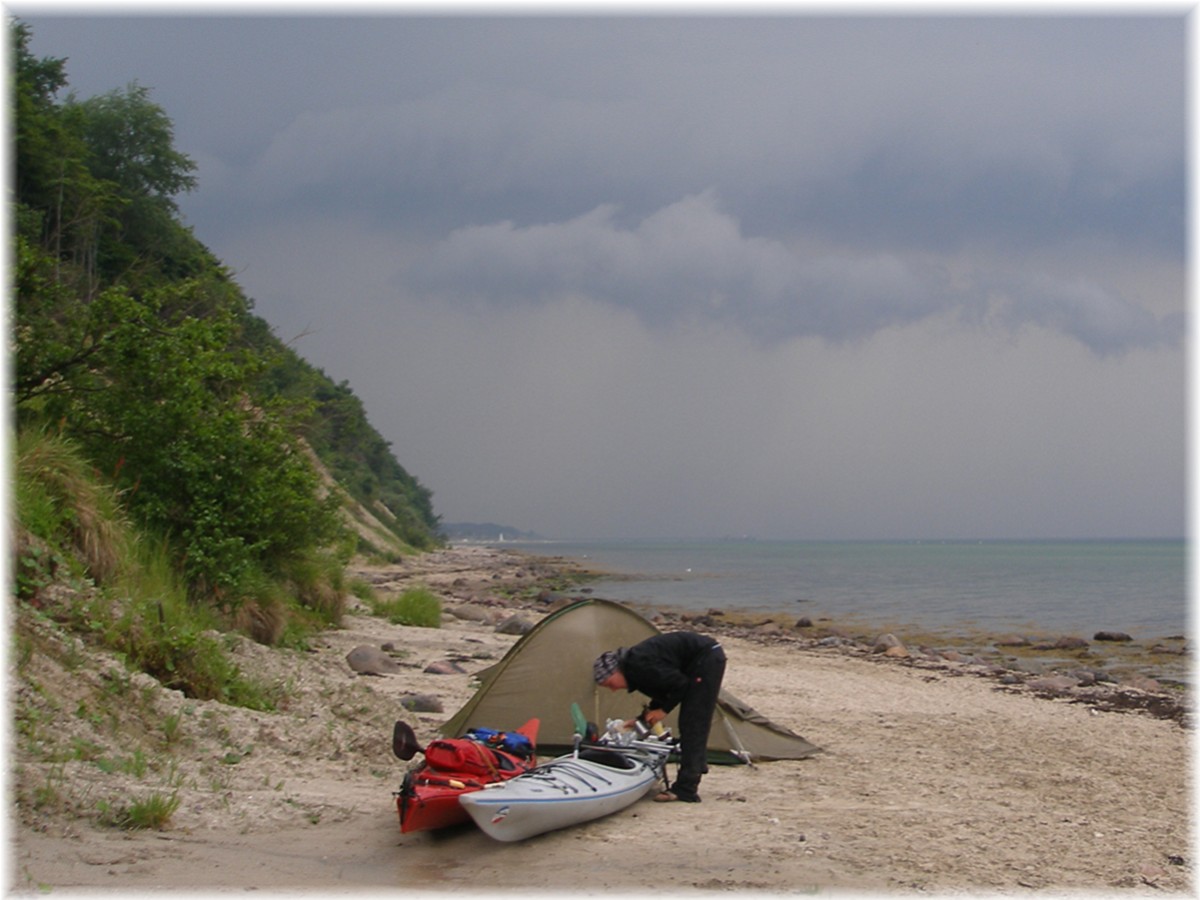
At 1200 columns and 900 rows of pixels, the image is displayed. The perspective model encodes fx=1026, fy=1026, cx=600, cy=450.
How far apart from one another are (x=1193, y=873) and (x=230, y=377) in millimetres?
11781

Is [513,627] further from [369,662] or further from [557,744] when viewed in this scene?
[557,744]

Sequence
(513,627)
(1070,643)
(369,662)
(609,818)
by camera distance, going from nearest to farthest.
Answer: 1. (609,818)
2. (369,662)
3. (513,627)
4. (1070,643)

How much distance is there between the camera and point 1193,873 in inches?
264

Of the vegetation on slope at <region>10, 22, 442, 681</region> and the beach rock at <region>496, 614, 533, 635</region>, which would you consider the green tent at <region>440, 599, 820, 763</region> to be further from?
the beach rock at <region>496, 614, 533, 635</region>

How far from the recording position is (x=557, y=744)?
9539mm

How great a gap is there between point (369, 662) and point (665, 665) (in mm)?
6699

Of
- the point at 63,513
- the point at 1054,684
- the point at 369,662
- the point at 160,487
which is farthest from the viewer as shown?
the point at 1054,684

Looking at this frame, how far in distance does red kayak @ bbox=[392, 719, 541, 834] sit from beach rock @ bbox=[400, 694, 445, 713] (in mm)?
3776

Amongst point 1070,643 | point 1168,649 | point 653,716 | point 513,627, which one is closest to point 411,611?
point 513,627

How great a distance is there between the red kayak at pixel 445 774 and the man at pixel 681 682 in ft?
3.19

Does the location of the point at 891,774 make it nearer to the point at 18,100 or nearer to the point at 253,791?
the point at 253,791

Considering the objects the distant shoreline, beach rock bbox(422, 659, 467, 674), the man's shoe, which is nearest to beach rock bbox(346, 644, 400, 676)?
beach rock bbox(422, 659, 467, 674)

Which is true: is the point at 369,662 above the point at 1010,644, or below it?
above

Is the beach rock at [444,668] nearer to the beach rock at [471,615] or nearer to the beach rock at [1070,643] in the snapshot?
the beach rock at [471,615]
